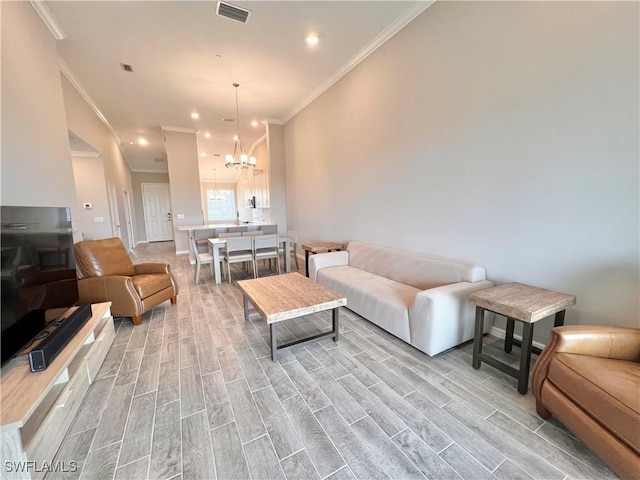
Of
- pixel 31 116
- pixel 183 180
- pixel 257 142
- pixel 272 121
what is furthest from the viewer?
pixel 257 142

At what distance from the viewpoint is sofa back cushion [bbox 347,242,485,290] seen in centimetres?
248

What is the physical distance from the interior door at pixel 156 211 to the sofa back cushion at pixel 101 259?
7690mm

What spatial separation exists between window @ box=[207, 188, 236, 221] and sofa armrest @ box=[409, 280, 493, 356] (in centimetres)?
1180

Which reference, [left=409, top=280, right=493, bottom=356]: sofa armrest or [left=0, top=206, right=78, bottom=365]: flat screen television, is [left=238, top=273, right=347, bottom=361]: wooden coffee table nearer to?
[left=409, top=280, right=493, bottom=356]: sofa armrest

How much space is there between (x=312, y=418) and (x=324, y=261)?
88.1 inches

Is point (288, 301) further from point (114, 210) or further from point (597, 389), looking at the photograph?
point (114, 210)

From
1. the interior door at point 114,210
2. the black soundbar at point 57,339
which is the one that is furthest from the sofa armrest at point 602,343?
the interior door at point 114,210

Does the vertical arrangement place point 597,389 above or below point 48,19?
below

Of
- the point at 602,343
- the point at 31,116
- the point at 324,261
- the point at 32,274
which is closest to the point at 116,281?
the point at 32,274

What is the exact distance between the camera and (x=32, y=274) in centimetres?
159

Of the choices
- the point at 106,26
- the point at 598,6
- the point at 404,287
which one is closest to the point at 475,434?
the point at 404,287

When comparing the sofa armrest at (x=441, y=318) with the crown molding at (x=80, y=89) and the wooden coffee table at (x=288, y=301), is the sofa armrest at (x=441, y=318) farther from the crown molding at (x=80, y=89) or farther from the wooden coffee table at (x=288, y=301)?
the crown molding at (x=80, y=89)

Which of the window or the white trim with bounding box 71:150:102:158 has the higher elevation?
the white trim with bounding box 71:150:102:158

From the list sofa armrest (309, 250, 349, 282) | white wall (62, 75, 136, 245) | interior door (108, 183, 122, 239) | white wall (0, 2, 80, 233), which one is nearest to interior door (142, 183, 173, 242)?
white wall (62, 75, 136, 245)
